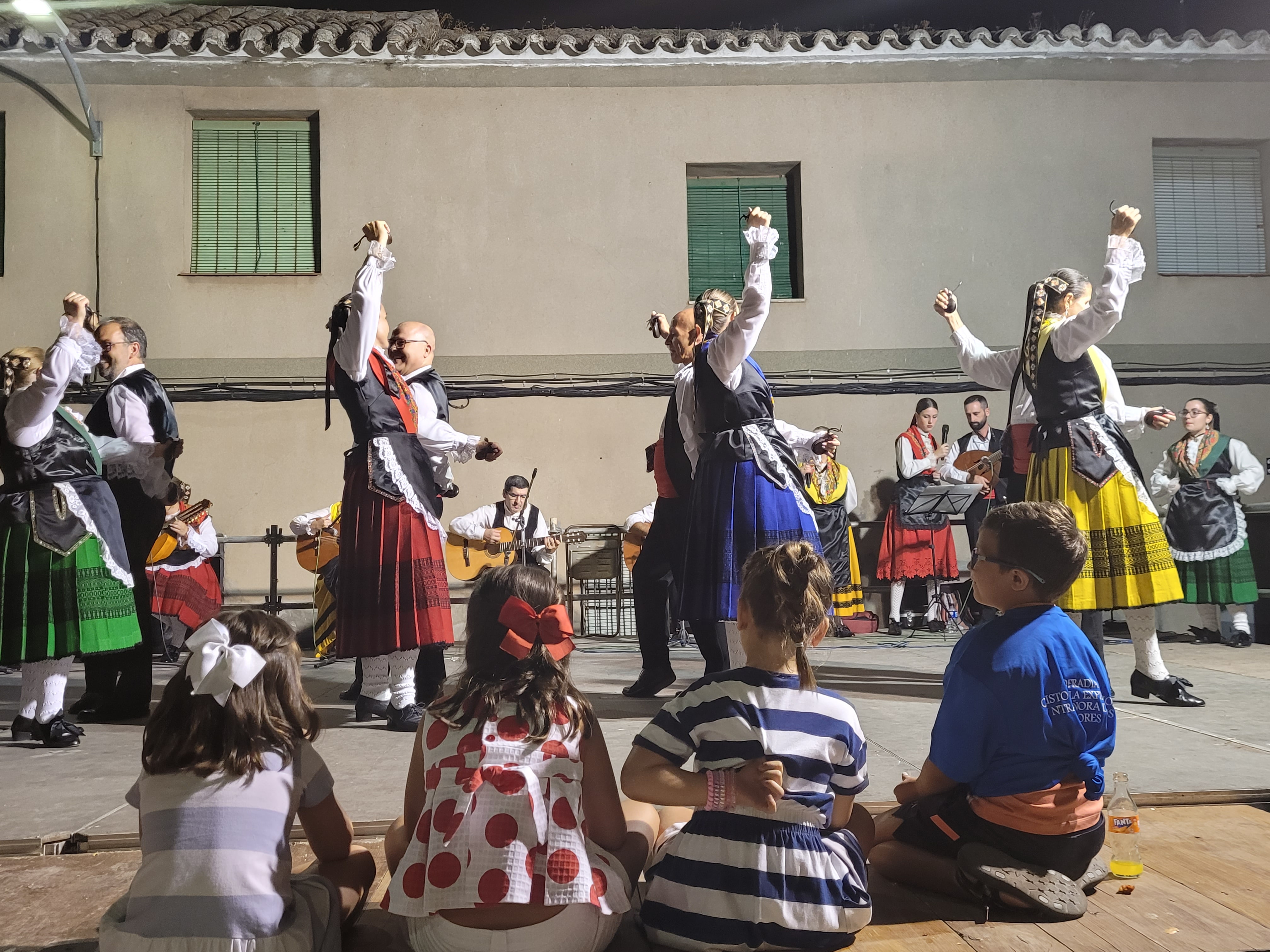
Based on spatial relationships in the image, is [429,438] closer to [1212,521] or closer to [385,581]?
[385,581]

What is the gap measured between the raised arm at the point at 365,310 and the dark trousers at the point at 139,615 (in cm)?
135

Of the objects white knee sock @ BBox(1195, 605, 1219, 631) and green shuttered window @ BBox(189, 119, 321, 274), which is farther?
green shuttered window @ BBox(189, 119, 321, 274)

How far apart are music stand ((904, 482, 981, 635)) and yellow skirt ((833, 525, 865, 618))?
634 millimetres

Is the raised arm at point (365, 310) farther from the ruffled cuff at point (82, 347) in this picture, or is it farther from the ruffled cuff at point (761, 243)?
the ruffled cuff at point (761, 243)

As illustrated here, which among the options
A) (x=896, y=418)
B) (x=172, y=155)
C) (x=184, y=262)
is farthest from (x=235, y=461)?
(x=896, y=418)

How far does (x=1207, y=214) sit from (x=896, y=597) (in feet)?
15.8

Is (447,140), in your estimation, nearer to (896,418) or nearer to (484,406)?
(484,406)

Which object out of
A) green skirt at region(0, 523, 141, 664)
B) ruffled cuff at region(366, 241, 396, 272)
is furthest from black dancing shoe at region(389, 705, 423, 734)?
ruffled cuff at region(366, 241, 396, 272)

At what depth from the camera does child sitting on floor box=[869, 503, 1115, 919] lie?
2051mm

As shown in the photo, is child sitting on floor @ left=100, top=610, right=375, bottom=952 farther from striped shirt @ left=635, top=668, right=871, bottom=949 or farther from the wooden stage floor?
striped shirt @ left=635, top=668, right=871, bottom=949

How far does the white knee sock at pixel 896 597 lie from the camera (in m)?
8.84

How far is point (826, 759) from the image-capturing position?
185cm

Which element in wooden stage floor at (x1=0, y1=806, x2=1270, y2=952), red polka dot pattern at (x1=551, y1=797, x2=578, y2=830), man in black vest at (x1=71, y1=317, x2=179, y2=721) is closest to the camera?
red polka dot pattern at (x1=551, y1=797, x2=578, y2=830)

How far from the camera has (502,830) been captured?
1730 millimetres
